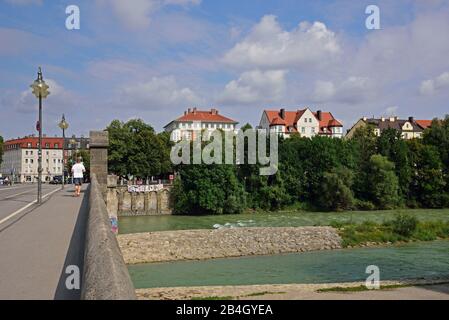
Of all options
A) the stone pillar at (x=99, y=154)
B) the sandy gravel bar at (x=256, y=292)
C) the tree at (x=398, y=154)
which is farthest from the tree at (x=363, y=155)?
the stone pillar at (x=99, y=154)

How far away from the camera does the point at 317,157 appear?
7775 cm

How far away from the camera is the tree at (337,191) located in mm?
70969

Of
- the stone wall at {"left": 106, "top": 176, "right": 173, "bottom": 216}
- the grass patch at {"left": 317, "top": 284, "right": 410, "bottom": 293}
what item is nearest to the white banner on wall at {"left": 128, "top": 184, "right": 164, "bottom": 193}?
the stone wall at {"left": 106, "top": 176, "right": 173, "bottom": 216}

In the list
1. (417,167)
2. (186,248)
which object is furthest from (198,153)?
(417,167)

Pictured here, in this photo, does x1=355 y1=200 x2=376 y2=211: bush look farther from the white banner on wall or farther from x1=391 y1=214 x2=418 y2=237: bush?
the white banner on wall

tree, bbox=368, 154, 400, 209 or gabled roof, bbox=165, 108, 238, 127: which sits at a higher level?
gabled roof, bbox=165, 108, 238, 127

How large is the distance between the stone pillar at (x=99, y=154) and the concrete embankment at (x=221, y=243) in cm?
1628

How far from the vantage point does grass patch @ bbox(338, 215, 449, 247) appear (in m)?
43.4

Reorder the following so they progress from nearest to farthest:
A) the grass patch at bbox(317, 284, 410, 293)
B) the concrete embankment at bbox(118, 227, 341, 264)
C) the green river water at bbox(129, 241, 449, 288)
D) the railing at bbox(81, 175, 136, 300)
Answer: the railing at bbox(81, 175, 136, 300), the grass patch at bbox(317, 284, 410, 293), the green river water at bbox(129, 241, 449, 288), the concrete embankment at bbox(118, 227, 341, 264)

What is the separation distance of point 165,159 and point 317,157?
83.2ft

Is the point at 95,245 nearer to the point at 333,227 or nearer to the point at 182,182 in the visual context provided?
the point at 333,227

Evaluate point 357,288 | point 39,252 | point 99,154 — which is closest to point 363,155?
point 357,288

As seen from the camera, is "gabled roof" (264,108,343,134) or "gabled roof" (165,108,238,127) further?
"gabled roof" (165,108,238,127)

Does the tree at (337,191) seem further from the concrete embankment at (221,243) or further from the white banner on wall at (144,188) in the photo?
the concrete embankment at (221,243)
